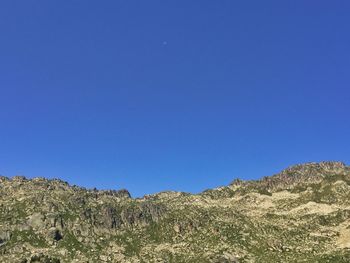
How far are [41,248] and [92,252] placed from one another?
25.7 m

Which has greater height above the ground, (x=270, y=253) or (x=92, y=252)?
(x=92, y=252)

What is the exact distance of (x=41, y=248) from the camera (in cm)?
19950

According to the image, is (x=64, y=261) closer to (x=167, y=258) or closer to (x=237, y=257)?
(x=167, y=258)

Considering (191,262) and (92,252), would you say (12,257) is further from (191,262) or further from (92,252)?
(191,262)

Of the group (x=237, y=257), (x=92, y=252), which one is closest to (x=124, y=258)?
(x=92, y=252)

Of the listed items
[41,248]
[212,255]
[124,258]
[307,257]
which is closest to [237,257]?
[212,255]

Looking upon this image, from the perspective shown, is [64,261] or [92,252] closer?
[64,261]

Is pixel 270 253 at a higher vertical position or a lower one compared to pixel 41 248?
lower

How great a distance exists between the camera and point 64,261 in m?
188

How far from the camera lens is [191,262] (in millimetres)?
187875

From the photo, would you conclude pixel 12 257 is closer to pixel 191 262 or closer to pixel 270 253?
pixel 191 262

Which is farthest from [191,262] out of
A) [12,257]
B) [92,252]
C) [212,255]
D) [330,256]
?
[12,257]

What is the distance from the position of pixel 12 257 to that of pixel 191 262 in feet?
281

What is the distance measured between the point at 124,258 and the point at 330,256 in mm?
100116
